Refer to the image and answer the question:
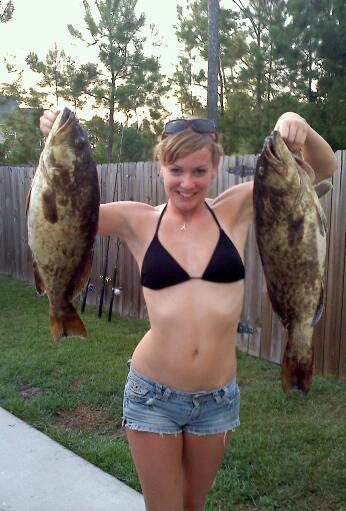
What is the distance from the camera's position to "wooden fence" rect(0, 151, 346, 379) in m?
5.77

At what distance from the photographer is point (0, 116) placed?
1609 cm

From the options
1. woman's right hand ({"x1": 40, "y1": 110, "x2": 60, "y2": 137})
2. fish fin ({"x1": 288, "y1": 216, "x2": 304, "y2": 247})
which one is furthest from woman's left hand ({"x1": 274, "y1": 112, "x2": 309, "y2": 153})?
woman's right hand ({"x1": 40, "y1": 110, "x2": 60, "y2": 137})

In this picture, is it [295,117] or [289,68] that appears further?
[289,68]

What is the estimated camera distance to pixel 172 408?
2514mm

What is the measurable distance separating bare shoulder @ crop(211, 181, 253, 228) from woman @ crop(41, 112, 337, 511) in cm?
4

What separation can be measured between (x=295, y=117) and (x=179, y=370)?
111 centimetres

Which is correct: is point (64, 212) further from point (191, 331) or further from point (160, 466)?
point (160, 466)

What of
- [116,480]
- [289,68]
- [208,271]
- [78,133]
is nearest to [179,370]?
[208,271]

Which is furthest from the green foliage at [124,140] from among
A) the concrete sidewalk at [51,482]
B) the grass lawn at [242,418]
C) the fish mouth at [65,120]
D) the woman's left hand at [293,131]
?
→ the woman's left hand at [293,131]

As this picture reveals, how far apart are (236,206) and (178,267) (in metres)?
0.41

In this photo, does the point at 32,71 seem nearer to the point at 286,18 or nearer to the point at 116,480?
the point at 286,18

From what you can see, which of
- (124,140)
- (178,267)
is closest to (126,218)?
(178,267)

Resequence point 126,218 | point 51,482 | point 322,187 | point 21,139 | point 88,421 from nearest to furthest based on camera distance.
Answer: point 322,187
point 126,218
point 51,482
point 88,421
point 21,139

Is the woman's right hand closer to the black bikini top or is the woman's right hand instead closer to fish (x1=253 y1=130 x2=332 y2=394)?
the black bikini top
